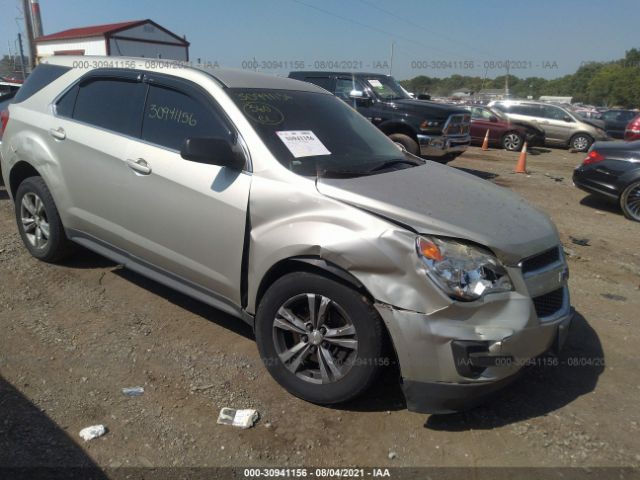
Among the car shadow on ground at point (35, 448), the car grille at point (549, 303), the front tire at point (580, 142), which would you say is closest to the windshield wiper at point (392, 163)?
the car grille at point (549, 303)

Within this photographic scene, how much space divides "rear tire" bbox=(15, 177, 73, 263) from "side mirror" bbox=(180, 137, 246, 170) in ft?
6.30

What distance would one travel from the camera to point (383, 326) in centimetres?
261

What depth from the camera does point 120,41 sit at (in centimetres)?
2838

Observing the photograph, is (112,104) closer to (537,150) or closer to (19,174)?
(19,174)

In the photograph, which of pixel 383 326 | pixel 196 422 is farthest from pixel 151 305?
pixel 383 326

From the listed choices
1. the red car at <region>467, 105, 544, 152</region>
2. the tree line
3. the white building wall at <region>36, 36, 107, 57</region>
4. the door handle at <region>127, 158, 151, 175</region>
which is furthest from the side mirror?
the tree line

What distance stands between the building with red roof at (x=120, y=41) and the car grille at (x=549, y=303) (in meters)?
29.2

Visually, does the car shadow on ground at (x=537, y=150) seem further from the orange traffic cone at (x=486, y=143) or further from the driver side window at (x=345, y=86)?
the driver side window at (x=345, y=86)

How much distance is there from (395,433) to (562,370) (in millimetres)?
1421

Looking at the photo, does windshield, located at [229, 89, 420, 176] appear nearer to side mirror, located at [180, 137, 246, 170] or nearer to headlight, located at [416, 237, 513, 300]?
side mirror, located at [180, 137, 246, 170]

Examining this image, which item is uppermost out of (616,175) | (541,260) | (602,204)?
(541,260)

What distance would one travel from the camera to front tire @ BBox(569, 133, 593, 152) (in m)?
17.2

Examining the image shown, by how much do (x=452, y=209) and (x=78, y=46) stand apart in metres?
32.5

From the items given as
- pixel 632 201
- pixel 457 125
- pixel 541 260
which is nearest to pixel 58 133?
pixel 541 260
